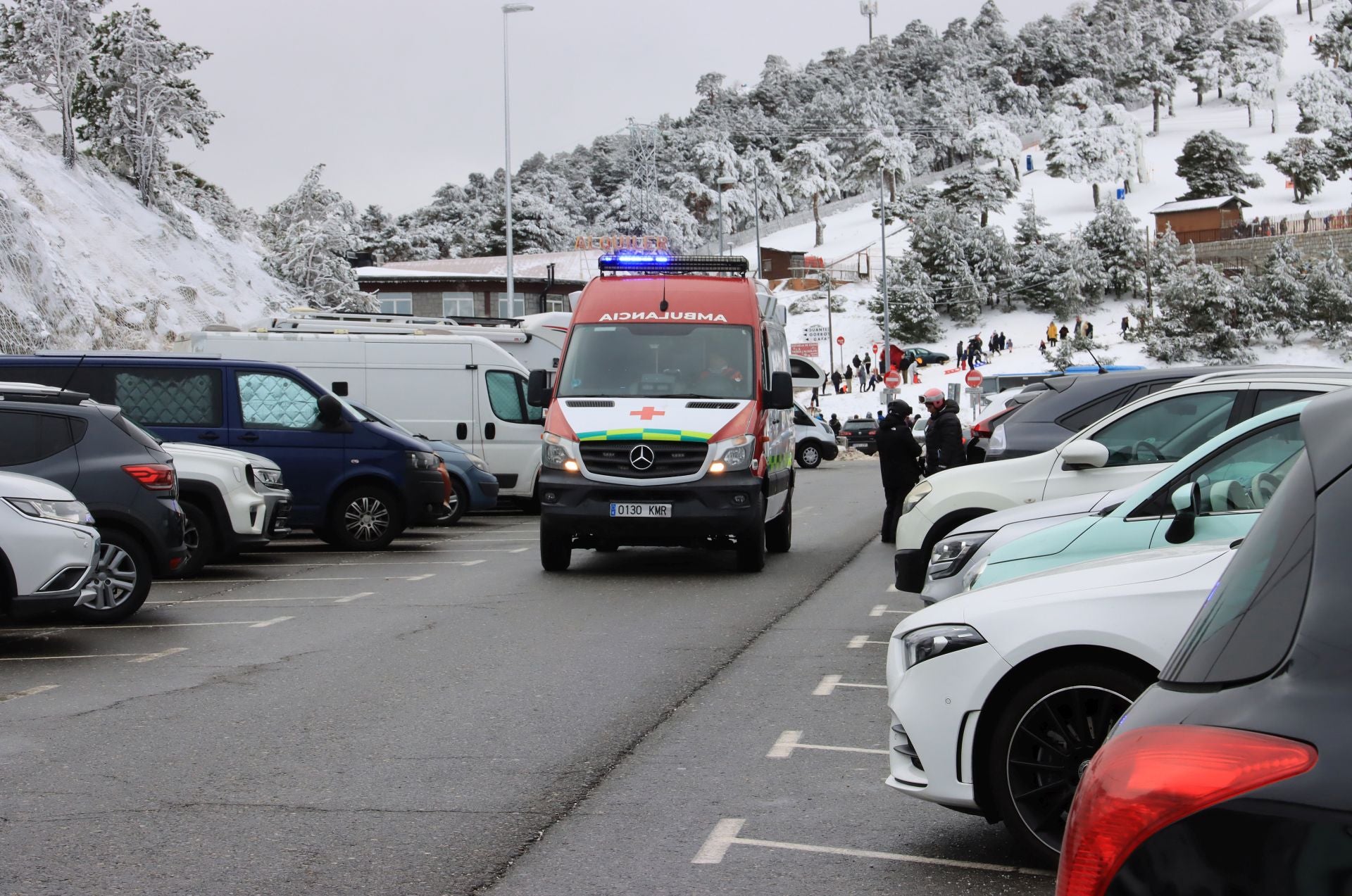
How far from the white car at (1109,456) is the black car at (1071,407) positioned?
1.31 m

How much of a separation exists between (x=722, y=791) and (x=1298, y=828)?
4033 millimetres

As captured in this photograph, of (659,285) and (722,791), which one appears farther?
(659,285)

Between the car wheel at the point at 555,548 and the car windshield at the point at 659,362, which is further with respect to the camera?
the car windshield at the point at 659,362

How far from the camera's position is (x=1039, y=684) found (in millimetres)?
4785

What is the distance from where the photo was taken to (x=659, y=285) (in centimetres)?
1465

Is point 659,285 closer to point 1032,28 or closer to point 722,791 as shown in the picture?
point 722,791

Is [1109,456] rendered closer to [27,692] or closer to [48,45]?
[27,692]

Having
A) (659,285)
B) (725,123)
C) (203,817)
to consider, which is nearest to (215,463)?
(659,285)

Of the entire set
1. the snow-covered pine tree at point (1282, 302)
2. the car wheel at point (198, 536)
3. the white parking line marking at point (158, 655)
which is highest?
the snow-covered pine tree at point (1282, 302)

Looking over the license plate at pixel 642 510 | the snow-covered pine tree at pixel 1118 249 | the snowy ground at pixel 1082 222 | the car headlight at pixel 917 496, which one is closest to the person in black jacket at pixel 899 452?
the license plate at pixel 642 510

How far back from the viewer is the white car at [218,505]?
13906 mm

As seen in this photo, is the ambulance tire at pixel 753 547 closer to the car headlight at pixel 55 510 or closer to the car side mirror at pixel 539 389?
the car side mirror at pixel 539 389

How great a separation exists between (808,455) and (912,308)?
44.9m

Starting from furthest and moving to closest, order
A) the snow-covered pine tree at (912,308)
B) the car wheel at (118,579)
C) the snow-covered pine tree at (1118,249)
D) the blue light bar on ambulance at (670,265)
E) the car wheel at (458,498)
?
the snow-covered pine tree at (1118,249) → the snow-covered pine tree at (912,308) → the car wheel at (458,498) → the blue light bar on ambulance at (670,265) → the car wheel at (118,579)
